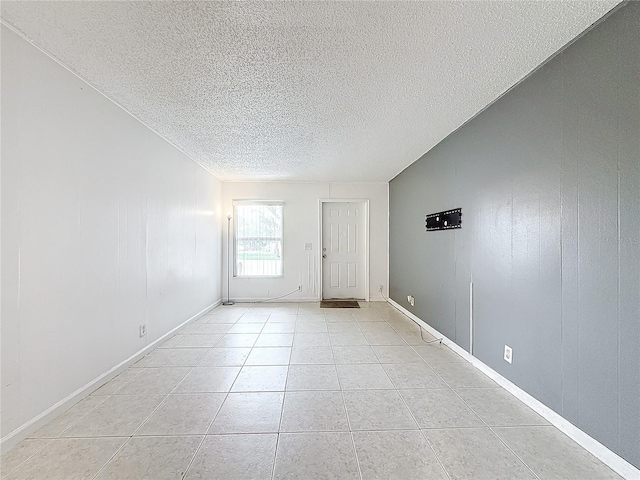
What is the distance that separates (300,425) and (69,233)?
201 cm

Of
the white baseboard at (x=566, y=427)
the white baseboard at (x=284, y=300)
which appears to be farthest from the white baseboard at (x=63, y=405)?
the white baseboard at (x=566, y=427)

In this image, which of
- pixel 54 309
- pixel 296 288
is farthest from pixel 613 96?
pixel 296 288

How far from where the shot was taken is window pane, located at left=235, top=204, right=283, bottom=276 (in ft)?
19.5

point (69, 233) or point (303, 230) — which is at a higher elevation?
point (303, 230)

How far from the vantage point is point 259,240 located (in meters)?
5.97

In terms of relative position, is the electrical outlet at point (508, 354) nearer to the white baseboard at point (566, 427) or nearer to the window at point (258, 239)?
the white baseboard at point (566, 427)

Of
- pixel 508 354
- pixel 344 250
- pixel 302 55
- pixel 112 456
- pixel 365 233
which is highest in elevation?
pixel 302 55

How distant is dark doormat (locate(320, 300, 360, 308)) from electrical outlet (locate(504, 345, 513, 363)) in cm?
322

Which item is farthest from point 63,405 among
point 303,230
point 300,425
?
point 303,230

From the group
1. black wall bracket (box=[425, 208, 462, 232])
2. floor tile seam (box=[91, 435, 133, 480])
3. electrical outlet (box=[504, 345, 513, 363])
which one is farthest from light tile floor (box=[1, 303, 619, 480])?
black wall bracket (box=[425, 208, 462, 232])

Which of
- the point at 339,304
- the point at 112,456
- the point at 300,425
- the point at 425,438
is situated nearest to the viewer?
the point at 112,456

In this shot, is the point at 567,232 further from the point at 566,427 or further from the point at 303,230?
the point at 303,230

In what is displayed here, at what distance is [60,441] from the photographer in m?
→ 1.75

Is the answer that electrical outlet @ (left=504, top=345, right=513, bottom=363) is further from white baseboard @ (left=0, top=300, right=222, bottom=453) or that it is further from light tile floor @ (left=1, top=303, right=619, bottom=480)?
white baseboard @ (left=0, top=300, right=222, bottom=453)
